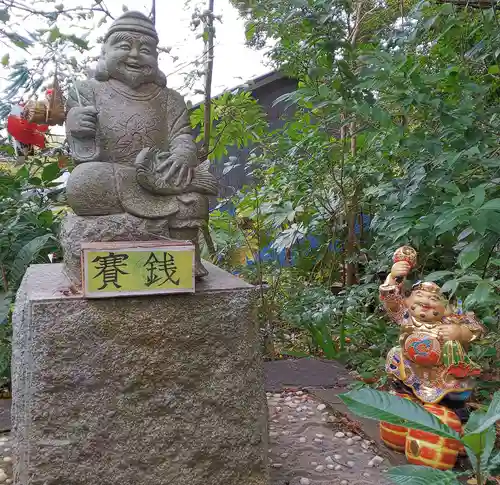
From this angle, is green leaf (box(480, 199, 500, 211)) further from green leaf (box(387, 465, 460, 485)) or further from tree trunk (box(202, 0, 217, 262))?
tree trunk (box(202, 0, 217, 262))

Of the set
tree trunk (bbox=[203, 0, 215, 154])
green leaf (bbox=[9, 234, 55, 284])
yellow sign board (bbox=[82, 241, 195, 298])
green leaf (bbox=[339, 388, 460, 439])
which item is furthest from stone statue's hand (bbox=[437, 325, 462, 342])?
green leaf (bbox=[9, 234, 55, 284])

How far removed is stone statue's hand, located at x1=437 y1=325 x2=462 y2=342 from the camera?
Answer: 2.26m

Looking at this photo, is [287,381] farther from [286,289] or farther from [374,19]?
[374,19]

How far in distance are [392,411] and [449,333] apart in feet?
3.42

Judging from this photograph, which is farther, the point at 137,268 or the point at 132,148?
the point at 132,148

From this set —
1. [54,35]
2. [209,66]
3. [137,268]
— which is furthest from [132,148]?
[209,66]

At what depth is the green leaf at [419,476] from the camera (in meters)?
1.27

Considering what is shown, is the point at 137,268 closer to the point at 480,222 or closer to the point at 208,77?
the point at 480,222

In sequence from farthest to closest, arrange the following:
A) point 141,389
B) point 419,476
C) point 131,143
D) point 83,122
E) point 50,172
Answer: point 50,172 → point 131,143 → point 83,122 → point 141,389 → point 419,476

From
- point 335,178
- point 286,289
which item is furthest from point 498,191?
point 286,289

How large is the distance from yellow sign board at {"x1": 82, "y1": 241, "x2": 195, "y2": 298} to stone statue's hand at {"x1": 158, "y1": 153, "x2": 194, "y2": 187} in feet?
0.91

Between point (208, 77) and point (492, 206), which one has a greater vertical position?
point (208, 77)

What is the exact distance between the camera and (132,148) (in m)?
2.12

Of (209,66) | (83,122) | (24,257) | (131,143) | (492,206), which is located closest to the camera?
(492,206)
